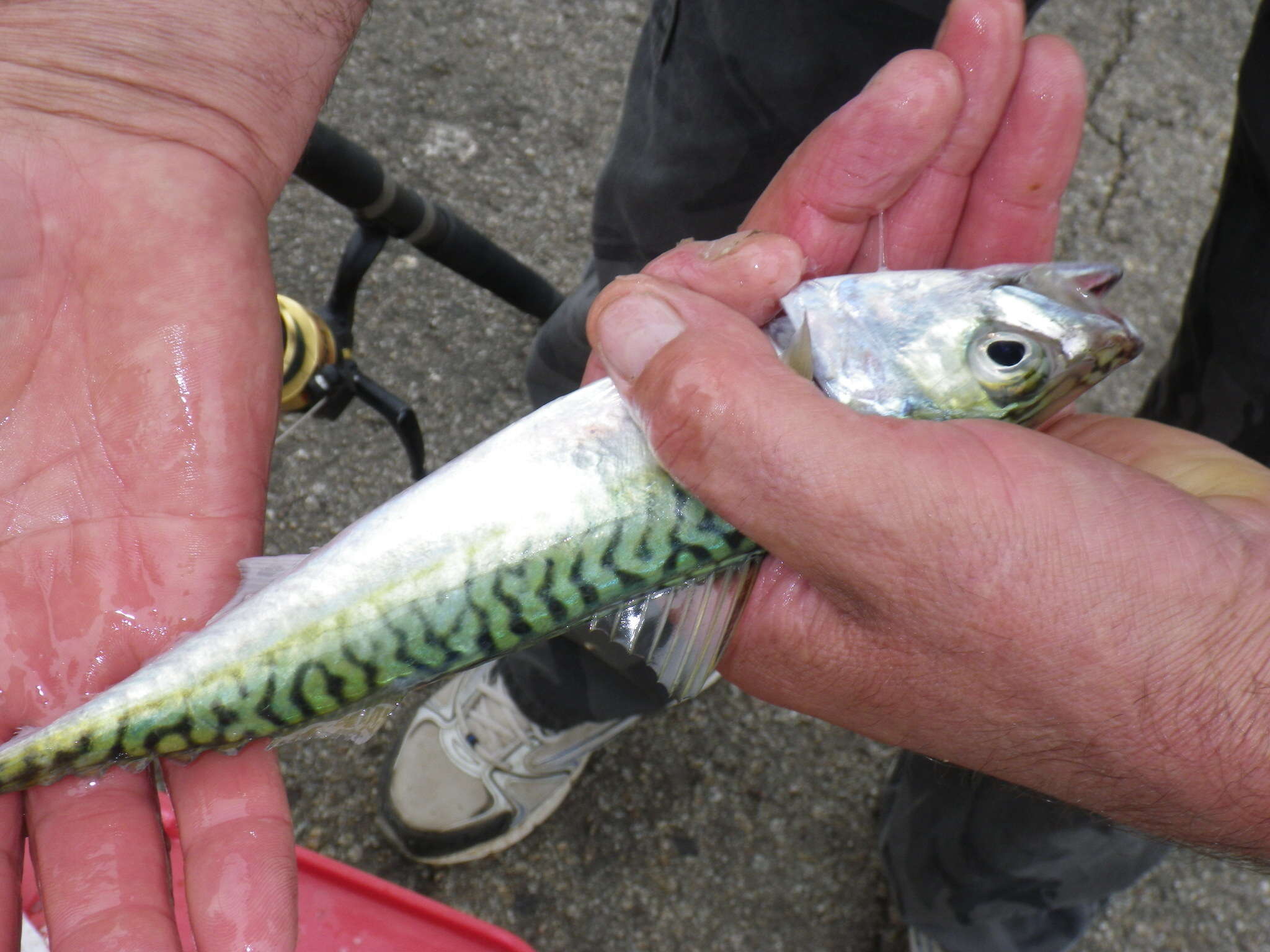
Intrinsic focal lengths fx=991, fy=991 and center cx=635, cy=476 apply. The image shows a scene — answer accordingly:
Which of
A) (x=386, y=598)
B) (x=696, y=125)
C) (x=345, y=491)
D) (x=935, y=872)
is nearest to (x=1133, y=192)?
(x=696, y=125)

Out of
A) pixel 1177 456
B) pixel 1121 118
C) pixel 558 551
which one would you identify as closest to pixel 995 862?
pixel 1177 456

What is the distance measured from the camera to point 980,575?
4.74 feet

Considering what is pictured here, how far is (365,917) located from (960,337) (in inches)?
68.3

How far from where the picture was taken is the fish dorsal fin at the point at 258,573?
1.76 m

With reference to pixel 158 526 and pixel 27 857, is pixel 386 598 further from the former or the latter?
pixel 27 857

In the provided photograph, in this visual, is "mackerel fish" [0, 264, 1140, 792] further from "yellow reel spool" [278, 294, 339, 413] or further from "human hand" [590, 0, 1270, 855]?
"yellow reel spool" [278, 294, 339, 413]

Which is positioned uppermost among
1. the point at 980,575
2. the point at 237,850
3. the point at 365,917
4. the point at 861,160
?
the point at 861,160

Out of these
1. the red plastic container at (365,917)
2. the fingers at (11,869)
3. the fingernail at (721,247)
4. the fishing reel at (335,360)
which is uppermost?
the fingernail at (721,247)

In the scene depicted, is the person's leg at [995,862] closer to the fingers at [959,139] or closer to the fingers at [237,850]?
the fingers at [959,139]

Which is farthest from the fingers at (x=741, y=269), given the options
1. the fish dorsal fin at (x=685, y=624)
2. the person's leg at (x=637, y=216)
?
the person's leg at (x=637, y=216)

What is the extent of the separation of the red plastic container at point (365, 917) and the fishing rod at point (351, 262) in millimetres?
1007

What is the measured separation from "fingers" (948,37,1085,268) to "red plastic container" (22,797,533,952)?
1.81 m

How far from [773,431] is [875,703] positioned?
55cm

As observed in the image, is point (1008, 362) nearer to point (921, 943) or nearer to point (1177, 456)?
point (1177, 456)
